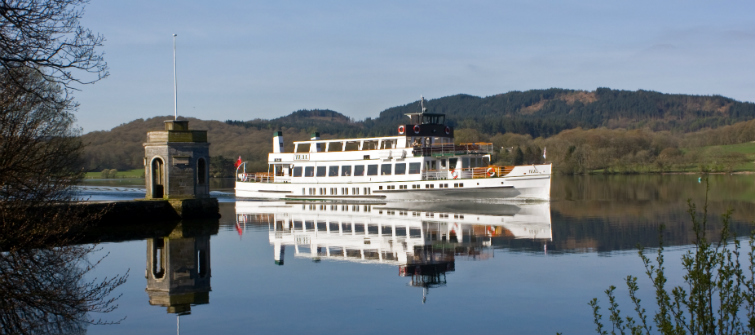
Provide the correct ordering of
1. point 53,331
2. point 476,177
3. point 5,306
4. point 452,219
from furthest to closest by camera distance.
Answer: point 476,177 < point 452,219 < point 53,331 < point 5,306

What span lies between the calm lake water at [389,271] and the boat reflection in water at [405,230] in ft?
0.25

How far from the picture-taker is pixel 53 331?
41.0ft

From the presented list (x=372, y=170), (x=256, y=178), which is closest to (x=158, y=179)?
(x=372, y=170)

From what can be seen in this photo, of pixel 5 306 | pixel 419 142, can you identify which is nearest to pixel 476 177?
pixel 419 142

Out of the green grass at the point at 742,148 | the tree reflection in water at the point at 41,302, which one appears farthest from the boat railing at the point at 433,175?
the green grass at the point at 742,148

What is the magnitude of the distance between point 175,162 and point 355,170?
14822 mm

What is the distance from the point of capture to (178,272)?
18406 millimetres

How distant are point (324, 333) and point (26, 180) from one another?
19.0 feet

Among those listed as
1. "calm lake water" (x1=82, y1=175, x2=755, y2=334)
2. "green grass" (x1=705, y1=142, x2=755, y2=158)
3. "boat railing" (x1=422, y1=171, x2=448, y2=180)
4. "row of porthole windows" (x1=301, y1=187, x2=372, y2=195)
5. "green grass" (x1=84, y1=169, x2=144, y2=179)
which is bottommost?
"calm lake water" (x1=82, y1=175, x2=755, y2=334)

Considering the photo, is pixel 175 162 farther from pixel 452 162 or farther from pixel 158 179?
pixel 452 162

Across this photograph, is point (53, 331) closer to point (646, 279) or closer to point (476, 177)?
point (646, 279)

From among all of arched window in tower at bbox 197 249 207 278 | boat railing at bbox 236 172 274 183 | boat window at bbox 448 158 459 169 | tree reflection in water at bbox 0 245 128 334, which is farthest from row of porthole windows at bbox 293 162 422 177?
tree reflection in water at bbox 0 245 128 334

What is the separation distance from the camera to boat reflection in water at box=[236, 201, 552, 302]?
21.3 meters

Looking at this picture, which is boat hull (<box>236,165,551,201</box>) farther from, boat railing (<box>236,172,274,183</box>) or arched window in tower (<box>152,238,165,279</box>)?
arched window in tower (<box>152,238,165,279</box>)
